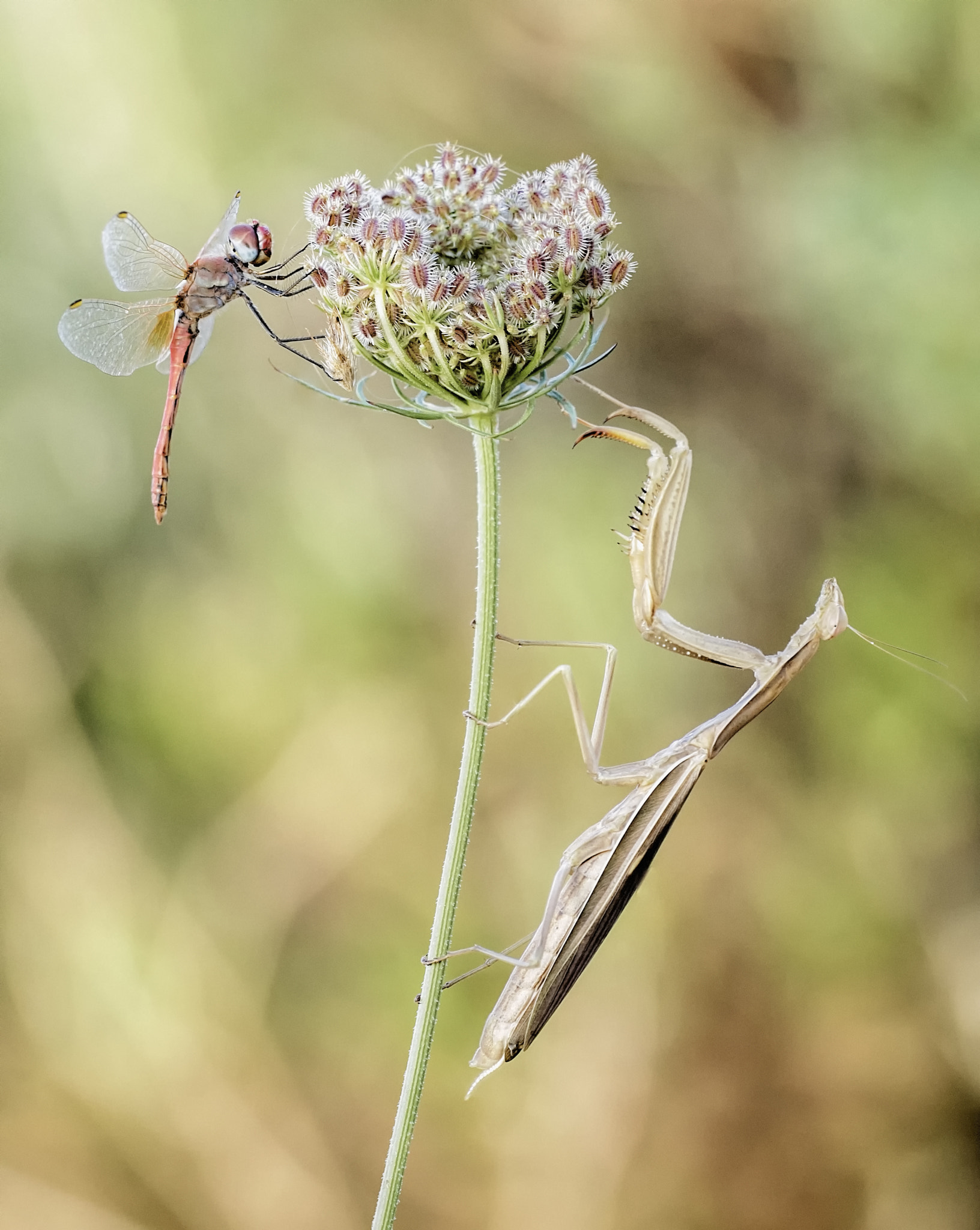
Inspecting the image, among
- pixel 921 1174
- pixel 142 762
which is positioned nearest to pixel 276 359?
pixel 142 762

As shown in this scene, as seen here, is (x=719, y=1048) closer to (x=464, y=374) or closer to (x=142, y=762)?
(x=142, y=762)

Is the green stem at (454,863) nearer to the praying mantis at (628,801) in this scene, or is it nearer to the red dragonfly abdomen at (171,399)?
the praying mantis at (628,801)

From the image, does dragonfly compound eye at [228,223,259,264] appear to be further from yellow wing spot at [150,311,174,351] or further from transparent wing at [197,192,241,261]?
yellow wing spot at [150,311,174,351]

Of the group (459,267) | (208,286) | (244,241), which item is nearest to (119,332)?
(208,286)

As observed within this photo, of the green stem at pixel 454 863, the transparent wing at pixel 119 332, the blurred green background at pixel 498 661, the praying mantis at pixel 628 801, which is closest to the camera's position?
the green stem at pixel 454 863

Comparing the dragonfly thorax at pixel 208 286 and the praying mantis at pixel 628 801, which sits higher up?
the dragonfly thorax at pixel 208 286

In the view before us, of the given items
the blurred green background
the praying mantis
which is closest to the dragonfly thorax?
the praying mantis

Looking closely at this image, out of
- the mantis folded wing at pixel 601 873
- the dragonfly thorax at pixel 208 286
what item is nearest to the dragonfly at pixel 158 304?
the dragonfly thorax at pixel 208 286
